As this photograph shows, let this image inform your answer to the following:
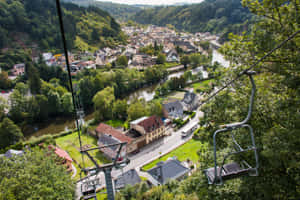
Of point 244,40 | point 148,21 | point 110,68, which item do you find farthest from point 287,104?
point 148,21

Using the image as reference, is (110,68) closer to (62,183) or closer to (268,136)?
(62,183)

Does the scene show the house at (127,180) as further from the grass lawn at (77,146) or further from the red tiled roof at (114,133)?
the red tiled roof at (114,133)

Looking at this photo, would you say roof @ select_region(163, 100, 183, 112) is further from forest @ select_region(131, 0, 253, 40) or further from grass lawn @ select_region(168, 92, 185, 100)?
forest @ select_region(131, 0, 253, 40)

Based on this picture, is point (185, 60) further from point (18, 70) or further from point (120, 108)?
point (18, 70)

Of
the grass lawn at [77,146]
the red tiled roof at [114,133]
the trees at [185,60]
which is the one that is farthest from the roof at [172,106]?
the trees at [185,60]

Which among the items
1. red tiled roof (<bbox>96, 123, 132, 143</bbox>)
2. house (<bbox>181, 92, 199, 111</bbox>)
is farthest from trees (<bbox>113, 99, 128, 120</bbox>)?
house (<bbox>181, 92, 199, 111</bbox>)

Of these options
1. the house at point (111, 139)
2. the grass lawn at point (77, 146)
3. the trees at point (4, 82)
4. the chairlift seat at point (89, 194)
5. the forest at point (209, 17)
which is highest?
the forest at point (209, 17)

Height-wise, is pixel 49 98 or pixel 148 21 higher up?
pixel 148 21
